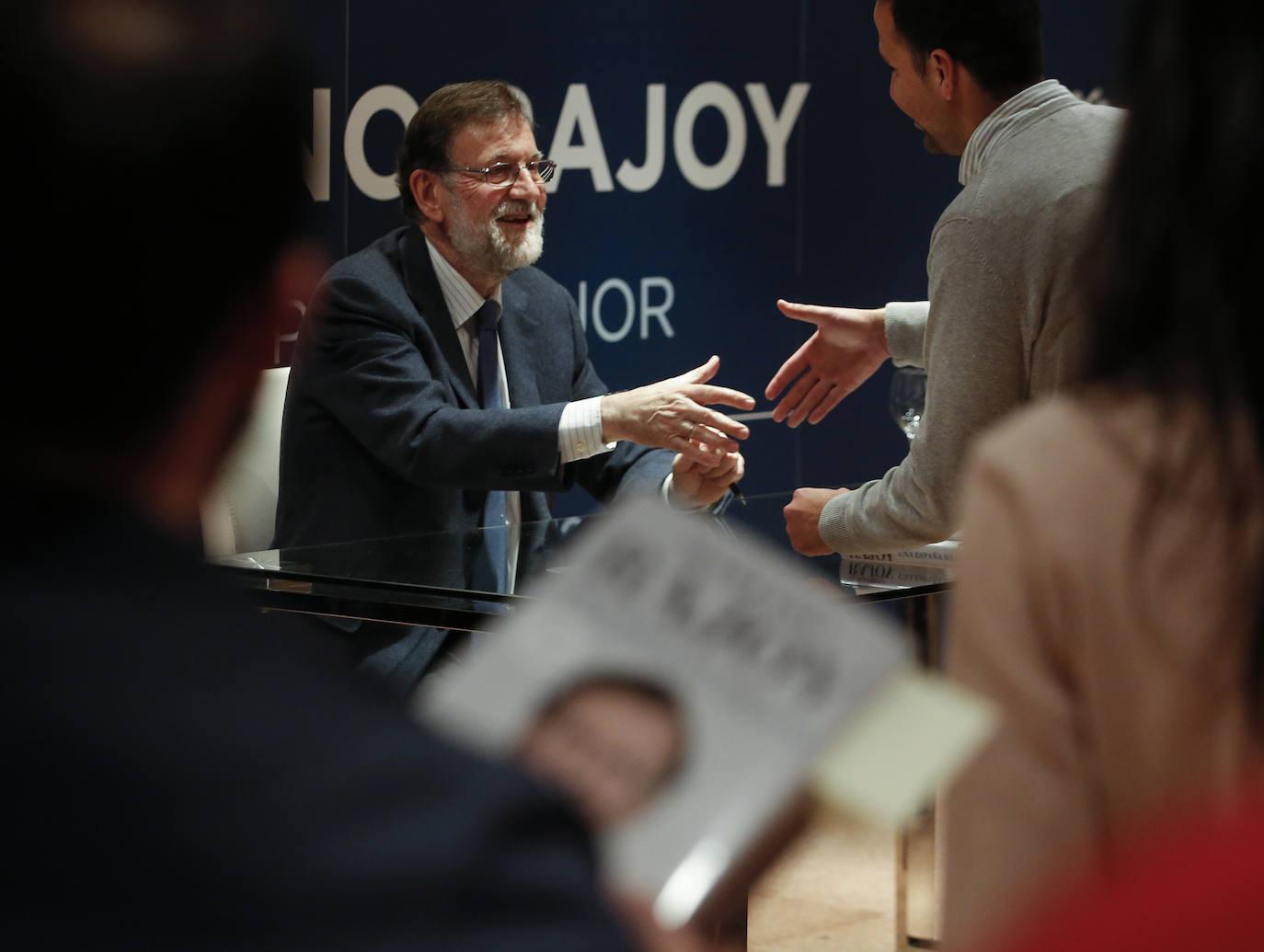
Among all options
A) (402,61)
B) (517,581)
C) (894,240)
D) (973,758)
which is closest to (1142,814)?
(973,758)

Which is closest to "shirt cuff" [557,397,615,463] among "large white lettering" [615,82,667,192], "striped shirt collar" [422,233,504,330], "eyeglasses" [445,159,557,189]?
"striped shirt collar" [422,233,504,330]

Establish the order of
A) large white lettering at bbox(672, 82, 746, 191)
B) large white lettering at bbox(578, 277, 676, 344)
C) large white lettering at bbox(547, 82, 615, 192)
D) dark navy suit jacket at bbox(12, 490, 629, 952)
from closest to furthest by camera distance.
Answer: dark navy suit jacket at bbox(12, 490, 629, 952), large white lettering at bbox(547, 82, 615, 192), large white lettering at bbox(578, 277, 676, 344), large white lettering at bbox(672, 82, 746, 191)

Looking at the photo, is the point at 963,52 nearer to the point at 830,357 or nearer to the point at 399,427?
the point at 830,357

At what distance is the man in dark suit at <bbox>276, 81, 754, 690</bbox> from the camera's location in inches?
115

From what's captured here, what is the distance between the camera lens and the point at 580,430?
2.99 meters

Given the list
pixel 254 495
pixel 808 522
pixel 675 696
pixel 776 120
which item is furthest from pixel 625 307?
pixel 675 696

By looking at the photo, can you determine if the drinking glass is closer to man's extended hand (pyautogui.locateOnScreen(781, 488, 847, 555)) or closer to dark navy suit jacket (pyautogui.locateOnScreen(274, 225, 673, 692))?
dark navy suit jacket (pyautogui.locateOnScreen(274, 225, 673, 692))

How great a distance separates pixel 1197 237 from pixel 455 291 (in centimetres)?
260

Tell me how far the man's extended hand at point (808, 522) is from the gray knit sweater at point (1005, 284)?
273 mm

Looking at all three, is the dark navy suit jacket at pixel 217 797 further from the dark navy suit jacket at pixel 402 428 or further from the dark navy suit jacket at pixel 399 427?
the dark navy suit jacket at pixel 399 427

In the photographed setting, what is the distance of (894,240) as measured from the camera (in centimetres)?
580

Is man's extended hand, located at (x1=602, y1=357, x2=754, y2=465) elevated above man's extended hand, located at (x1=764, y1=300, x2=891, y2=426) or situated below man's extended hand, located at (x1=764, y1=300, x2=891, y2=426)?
below

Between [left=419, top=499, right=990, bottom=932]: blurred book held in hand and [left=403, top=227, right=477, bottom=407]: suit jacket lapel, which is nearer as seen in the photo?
[left=419, top=499, right=990, bottom=932]: blurred book held in hand

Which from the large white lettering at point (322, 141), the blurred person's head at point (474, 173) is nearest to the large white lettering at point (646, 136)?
the large white lettering at point (322, 141)
